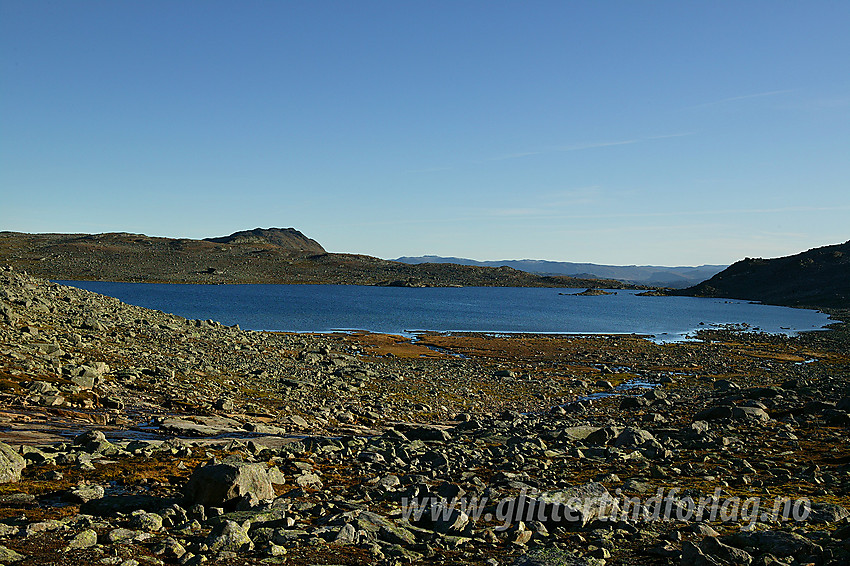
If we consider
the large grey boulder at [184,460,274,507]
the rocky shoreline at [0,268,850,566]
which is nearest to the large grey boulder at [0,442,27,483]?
the rocky shoreline at [0,268,850,566]

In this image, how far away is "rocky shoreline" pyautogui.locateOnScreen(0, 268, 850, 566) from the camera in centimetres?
1023

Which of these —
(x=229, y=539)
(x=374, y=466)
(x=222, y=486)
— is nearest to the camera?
(x=229, y=539)

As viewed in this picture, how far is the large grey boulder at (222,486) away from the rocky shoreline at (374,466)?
40 millimetres

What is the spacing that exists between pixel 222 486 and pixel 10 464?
206 inches

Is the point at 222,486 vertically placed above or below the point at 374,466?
above

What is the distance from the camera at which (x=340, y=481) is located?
1536 centimetres

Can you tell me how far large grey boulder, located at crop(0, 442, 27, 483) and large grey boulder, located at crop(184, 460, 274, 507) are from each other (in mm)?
4099

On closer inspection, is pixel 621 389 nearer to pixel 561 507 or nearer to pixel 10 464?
pixel 561 507

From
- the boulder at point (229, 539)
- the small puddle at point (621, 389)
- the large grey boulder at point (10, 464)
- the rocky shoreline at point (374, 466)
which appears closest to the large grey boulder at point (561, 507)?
the rocky shoreline at point (374, 466)

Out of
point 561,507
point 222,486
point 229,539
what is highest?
point 222,486

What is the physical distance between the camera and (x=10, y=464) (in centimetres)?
1260

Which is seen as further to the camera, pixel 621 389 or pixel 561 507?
pixel 621 389

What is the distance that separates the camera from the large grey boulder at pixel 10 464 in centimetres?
1231

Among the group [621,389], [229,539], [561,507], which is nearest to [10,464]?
[229,539]
